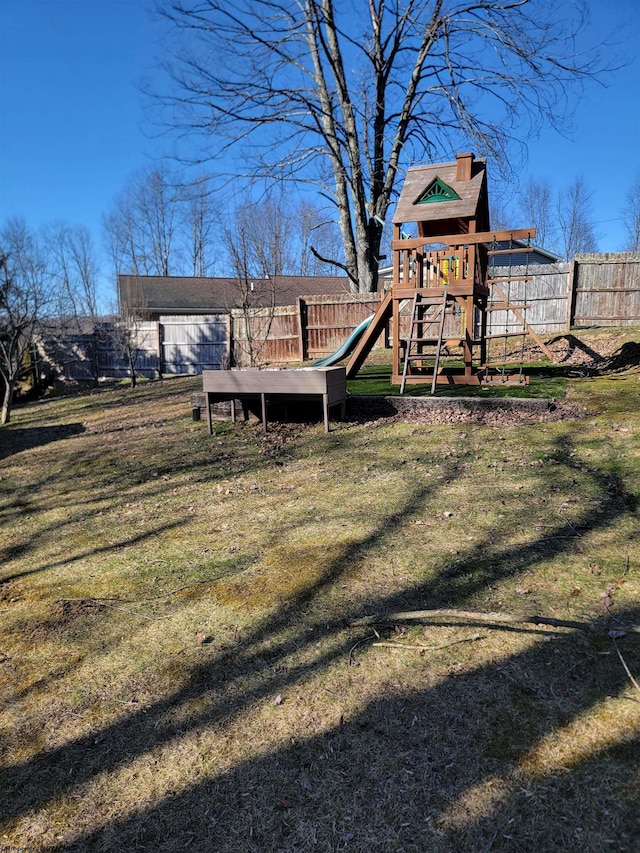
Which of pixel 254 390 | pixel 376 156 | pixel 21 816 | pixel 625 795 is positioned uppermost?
pixel 376 156

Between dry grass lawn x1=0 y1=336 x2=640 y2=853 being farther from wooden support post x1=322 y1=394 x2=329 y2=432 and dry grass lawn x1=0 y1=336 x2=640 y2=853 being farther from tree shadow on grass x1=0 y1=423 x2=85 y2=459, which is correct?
tree shadow on grass x1=0 y1=423 x2=85 y2=459

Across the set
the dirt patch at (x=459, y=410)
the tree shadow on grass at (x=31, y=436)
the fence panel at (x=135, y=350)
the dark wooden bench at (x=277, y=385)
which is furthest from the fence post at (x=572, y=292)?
the fence panel at (x=135, y=350)

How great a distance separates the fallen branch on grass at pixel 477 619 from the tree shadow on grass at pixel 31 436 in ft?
24.4

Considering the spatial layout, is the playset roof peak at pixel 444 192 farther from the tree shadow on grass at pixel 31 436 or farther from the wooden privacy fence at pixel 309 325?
the tree shadow on grass at pixel 31 436

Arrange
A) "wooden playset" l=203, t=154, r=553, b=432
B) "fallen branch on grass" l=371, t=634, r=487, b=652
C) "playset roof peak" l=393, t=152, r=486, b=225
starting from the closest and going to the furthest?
"fallen branch on grass" l=371, t=634, r=487, b=652
"wooden playset" l=203, t=154, r=553, b=432
"playset roof peak" l=393, t=152, r=486, b=225

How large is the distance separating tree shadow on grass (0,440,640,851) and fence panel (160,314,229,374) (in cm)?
1574

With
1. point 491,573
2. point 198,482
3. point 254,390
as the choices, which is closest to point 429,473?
point 491,573

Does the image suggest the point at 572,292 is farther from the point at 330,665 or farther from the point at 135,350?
the point at 330,665

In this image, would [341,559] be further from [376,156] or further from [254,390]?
[376,156]

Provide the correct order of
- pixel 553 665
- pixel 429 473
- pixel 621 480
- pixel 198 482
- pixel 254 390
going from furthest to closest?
pixel 254 390
pixel 198 482
pixel 429 473
pixel 621 480
pixel 553 665

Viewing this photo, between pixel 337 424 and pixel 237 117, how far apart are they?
475 inches

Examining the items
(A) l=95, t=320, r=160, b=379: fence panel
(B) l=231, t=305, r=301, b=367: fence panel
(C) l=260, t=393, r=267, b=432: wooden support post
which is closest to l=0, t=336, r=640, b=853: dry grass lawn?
(C) l=260, t=393, r=267, b=432: wooden support post

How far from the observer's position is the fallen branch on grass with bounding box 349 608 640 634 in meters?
2.73

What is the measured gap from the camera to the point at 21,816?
79.7 inches
